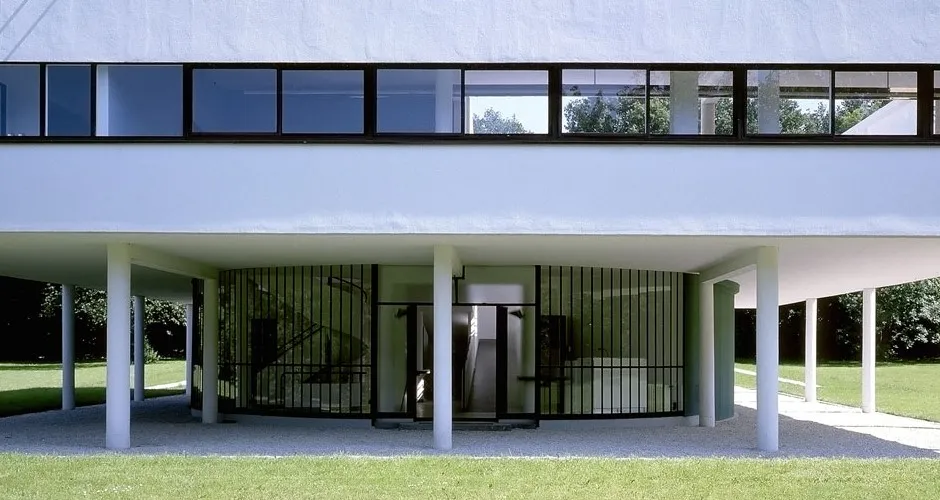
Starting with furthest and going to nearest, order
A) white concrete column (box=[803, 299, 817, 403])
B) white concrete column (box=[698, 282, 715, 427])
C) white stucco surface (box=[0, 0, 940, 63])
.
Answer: white concrete column (box=[803, 299, 817, 403]) < white concrete column (box=[698, 282, 715, 427]) < white stucco surface (box=[0, 0, 940, 63])

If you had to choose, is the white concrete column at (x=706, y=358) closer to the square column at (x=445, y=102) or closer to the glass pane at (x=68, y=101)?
the square column at (x=445, y=102)

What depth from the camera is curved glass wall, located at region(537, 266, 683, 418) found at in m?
21.0

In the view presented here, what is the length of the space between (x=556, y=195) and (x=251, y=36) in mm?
4868

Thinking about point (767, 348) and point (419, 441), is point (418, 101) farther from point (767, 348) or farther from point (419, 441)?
point (767, 348)

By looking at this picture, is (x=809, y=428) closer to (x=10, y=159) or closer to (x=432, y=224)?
(x=432, y=224)

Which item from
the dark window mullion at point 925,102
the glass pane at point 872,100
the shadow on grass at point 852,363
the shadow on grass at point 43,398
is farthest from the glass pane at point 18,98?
the shadow on grass at point 852,363

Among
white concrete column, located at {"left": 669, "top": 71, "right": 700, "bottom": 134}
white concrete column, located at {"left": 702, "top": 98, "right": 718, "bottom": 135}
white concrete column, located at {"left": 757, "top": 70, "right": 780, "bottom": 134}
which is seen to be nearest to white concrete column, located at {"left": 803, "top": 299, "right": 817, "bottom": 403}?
white concrete column, located at {"left": 757, "top": 70, "right": 780, "bottom": 134}

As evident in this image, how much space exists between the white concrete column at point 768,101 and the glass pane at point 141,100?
8267 mm

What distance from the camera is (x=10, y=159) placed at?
51.5ft

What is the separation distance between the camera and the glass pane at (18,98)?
622 inches

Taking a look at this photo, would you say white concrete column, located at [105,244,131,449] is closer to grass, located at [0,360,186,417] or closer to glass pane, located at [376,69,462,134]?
glass pane, located at [376,69,462,134]

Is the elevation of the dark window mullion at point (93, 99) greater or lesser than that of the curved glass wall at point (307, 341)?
greater

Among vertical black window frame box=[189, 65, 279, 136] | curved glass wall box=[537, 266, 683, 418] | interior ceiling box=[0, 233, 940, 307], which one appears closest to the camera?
vertical black window frame box=[189, 65, 279, 136]

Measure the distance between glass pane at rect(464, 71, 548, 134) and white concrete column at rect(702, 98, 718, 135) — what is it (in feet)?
7.37
